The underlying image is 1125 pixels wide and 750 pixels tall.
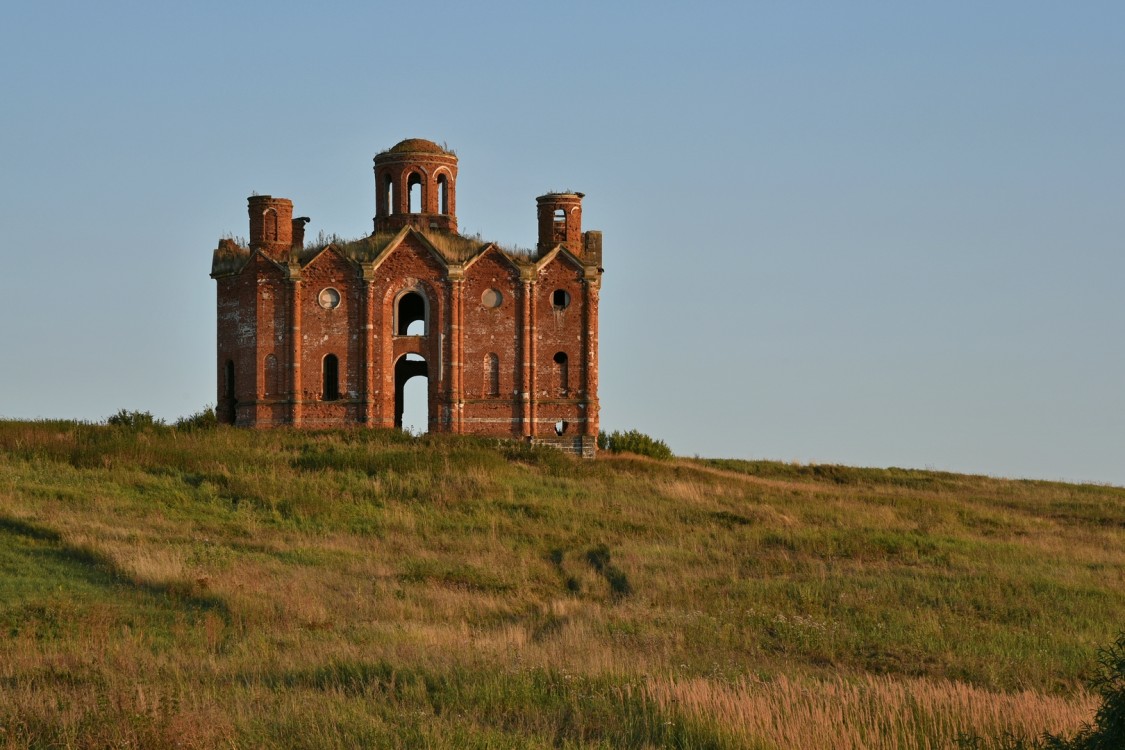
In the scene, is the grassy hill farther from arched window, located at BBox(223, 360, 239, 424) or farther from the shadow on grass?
arched window, located at BBox(223, 360, 239, 424)

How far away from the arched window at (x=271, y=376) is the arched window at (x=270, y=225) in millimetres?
3711

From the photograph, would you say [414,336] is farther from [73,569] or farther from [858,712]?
[858,712]

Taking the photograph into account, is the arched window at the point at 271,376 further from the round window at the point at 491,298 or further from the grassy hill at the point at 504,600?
the round window at the point at 491,298

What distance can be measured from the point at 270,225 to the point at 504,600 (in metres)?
24.5

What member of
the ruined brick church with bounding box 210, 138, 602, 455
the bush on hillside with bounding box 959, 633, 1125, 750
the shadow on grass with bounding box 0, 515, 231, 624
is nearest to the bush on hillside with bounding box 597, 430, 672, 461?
the ruined brick church with bounding box 210, 138, 602, 455

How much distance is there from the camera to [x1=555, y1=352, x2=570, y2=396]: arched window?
137 feet

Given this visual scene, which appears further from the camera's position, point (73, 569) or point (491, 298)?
point (491, 298)

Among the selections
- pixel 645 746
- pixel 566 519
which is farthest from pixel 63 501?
pixel 645 746

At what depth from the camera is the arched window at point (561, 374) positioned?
41.9 metres

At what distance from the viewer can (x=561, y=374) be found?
138 ft

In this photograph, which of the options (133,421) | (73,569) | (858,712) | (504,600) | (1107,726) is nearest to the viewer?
(1107,726)

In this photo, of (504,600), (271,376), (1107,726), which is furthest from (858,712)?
(271,376)

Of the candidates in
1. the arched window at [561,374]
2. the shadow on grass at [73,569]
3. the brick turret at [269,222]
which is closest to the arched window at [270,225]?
the brick turret at [269,222]

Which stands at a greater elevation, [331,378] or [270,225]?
[270,225]
